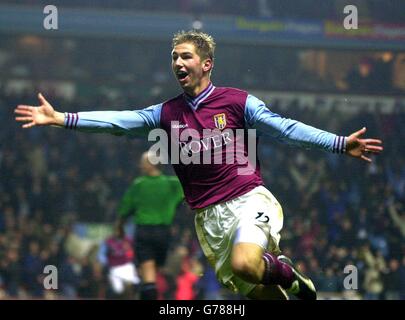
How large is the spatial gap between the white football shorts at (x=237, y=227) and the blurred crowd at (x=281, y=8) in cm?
392

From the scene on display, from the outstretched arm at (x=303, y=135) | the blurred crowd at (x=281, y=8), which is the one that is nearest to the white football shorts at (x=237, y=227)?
the outstretched arm at (x=303, y=135)

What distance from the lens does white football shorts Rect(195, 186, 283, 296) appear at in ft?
17.3

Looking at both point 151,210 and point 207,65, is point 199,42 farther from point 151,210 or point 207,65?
point 151,210

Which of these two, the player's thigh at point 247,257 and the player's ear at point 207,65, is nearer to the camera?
the player's thigh at point 247,257

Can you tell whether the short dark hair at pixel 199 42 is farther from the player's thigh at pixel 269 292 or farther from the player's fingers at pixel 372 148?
the player's thigh at pixel 269 292

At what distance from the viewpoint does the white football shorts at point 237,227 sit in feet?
17.3

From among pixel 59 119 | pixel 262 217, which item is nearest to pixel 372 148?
pixel 262 217

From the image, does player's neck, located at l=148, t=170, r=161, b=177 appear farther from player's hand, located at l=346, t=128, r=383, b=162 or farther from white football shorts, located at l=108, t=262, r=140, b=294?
player's hand, located at l=346, t=128, r=383, b=162

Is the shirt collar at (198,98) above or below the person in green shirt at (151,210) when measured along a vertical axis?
above

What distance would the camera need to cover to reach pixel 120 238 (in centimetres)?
851

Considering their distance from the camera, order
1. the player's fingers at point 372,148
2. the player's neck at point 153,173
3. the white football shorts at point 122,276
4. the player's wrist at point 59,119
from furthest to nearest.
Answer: the white football shorts at point 122,276 < the player's neck at point 153,173 < the player's wrist at point 59,119 < the player's fingers at point 372,148
